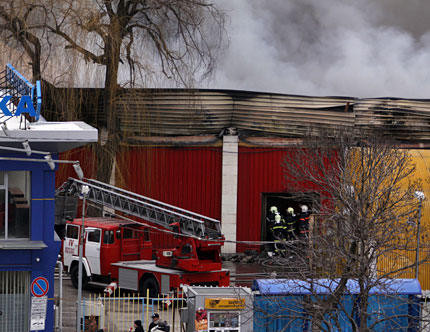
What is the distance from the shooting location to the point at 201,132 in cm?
3181

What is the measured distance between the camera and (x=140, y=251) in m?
24.7

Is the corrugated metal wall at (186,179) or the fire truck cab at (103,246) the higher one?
the corrugated metal wall at (186,179)

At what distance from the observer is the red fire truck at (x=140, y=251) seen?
73.6 feet

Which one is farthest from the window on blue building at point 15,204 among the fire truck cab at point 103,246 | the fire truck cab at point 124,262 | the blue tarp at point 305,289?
the fire truck cab at point 103,246

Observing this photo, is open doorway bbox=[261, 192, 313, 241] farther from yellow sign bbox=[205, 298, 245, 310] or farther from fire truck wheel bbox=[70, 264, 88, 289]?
yellow sign bbox=[205, 298, 245, 310]

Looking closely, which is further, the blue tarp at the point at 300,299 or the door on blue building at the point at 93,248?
the door on blue building at the point at 93,248

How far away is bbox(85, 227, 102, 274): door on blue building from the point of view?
2394 centimetres

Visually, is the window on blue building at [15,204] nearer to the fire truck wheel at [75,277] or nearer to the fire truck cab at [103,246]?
the fire truck cab at [103,246]

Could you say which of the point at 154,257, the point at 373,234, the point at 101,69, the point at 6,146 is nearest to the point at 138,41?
the point at 101,69

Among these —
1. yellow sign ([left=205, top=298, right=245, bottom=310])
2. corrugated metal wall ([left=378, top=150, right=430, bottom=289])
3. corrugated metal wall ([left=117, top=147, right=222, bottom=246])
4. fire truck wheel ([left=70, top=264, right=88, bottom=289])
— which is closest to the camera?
yellow sign ([left=205, top=298, right=245, bottom=310])

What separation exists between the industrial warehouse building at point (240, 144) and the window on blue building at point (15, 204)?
13.6 m

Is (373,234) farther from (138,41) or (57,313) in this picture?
(138,41)

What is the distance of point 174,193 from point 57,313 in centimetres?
1408

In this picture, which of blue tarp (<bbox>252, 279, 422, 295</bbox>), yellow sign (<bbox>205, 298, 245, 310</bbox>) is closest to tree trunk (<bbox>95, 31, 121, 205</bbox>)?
blue tarp (<bbox>252, 279, 422, 295</bbox>)
